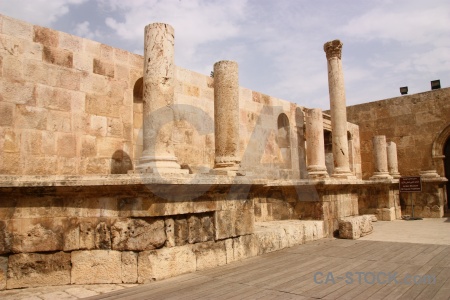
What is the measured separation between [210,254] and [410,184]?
33.4ft

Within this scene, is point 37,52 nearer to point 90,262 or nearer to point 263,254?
point 90,262

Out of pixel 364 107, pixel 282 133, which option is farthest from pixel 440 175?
pixel 282 133

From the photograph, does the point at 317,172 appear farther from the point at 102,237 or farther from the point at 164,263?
the point at 102,237

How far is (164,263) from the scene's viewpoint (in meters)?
4.45

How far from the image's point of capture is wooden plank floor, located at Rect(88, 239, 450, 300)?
379 centimetres

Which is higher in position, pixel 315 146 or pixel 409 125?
pixel 409 125

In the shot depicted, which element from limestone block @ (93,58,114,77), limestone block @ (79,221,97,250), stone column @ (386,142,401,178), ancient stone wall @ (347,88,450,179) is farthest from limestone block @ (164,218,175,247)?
ancient stone wall @ (347,88,450,179)

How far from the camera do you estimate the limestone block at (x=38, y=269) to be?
4270 mm

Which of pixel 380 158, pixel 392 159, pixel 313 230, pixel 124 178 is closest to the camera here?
pixel 124 178

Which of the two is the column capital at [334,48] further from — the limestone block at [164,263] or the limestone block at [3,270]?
the limestone block at [3,270]

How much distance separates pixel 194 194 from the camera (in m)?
4.91

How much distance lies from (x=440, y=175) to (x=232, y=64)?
1228 cm

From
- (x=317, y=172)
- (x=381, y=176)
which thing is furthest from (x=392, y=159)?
(x=317, y=172)

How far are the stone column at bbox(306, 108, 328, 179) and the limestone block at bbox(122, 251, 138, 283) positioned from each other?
5.91m
